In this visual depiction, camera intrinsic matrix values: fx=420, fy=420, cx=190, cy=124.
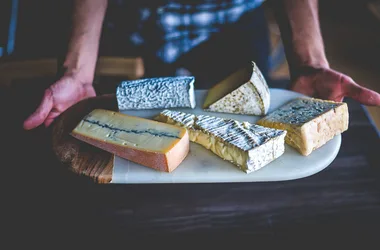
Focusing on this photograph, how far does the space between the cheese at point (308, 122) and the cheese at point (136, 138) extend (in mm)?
356

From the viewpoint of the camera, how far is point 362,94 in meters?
1.66

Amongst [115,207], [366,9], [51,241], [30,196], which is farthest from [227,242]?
[366,9]

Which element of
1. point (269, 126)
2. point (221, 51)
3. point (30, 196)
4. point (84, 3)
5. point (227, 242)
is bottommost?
point (227, 242)

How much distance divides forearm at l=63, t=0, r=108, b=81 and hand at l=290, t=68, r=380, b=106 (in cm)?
90

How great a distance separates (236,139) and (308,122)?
26 cm

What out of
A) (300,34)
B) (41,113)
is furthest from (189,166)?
(300,34)

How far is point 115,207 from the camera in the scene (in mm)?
1442

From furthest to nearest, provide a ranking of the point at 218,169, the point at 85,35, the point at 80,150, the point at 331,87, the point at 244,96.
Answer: the point at 85,35 → the point at 331,87 → the point at 244,96 → the point at 80,150 → the point at 218,169

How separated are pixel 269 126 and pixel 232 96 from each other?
192mm

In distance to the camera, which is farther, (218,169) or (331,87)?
(331,87)

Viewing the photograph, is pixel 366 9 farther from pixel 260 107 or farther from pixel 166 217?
pixel 166 217

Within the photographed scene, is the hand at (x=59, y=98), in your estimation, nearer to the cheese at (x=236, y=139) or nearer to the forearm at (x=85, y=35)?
the forearm at (x=85, y=35)

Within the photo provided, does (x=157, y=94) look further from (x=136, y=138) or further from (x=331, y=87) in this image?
(x=331, y=87)

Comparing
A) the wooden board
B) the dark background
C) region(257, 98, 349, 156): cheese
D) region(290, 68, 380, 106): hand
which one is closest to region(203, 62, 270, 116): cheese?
region(257, 98, 349, 156): cheese
